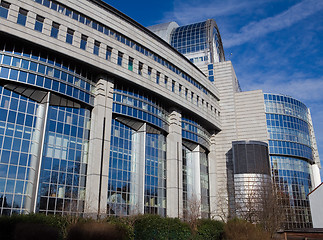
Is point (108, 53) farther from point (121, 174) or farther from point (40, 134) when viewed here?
point (121, 174)

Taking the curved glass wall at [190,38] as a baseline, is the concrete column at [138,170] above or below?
below

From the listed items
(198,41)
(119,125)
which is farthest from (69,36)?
(198,41)

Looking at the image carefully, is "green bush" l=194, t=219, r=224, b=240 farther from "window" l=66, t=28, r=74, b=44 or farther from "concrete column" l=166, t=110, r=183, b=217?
"window" l=66, t=28, r=74, b=44

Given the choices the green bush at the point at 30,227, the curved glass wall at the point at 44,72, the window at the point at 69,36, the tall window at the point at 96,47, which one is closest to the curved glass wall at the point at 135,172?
the curved glass wall at the point at 44,72

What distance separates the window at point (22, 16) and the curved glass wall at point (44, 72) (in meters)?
2.43

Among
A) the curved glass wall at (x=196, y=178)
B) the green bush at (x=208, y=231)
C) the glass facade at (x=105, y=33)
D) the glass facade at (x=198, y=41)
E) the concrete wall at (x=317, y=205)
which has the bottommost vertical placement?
the green bush at (x=208, y=231)

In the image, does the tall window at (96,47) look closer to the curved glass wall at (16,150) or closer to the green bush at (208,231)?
the curved glass wall at (16,150)

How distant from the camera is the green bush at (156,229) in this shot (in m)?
25.3

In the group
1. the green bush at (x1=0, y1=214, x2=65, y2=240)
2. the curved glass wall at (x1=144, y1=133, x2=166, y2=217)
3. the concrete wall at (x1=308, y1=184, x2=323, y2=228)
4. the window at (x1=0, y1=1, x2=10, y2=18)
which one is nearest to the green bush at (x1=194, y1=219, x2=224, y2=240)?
the curved glass wall at (x1=144, y1=133, x2=166, y2=217)

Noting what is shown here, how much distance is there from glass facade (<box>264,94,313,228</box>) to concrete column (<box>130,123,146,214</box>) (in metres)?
30.7

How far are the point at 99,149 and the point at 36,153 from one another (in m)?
7.08

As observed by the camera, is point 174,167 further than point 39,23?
Yes

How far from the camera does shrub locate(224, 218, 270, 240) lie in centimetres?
2244

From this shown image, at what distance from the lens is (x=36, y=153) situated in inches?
1228
